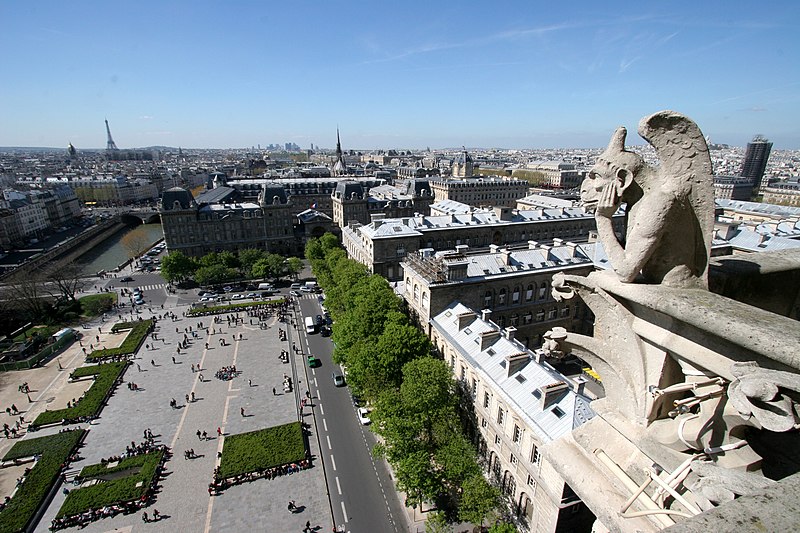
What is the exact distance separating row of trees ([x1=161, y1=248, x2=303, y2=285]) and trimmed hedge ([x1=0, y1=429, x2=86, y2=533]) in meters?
45.2

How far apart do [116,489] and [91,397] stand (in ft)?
59.1

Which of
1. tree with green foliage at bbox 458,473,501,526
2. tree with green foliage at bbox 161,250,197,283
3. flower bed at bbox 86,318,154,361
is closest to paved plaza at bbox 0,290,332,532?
flower bed at bbox 86,318,154,361

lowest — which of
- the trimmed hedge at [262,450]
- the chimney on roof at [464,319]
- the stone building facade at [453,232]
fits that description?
the trimmed hedge at [262,450]

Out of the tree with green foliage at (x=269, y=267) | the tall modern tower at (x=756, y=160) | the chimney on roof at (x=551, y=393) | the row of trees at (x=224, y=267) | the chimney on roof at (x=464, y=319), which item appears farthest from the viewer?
the tall modern tower at (x=756, y=160)

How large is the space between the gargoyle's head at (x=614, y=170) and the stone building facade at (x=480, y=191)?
131233mm

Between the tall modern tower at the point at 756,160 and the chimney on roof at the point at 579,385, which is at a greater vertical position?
the tall modern tower at the point at 756,160

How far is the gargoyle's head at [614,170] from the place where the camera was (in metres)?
7.17

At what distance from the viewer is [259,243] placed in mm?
105375

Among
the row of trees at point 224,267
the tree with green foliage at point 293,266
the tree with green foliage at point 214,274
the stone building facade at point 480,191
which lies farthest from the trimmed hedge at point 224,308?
the stone building facade at point 480,191

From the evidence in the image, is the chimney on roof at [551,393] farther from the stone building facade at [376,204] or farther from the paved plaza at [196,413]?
the stone building facade at [376,204]

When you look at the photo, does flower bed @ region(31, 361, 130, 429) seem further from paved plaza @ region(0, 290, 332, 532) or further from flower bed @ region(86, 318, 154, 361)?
flower bed @ region(86, 318, 154, 361)

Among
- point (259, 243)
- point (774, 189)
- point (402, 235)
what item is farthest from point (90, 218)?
point (774, 189)

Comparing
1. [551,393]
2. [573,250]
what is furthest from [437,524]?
[573,250]

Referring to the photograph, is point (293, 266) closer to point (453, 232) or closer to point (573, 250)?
point (453, 232)
